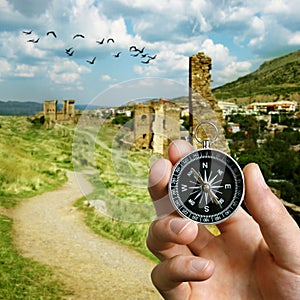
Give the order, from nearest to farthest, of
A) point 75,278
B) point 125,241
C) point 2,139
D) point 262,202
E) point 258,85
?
point 262,202 < point 75,278 < point 125,241 < point 2,139 < point 258,85

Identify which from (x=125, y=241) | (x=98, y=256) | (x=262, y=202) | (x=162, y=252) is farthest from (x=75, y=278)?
(x=262, y=202)

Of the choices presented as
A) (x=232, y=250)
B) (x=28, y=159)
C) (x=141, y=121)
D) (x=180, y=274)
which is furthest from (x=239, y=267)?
(x=28, y=159)

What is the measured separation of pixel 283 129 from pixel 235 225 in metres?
21.5

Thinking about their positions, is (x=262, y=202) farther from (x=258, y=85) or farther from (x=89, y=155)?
(x=258, y=85)

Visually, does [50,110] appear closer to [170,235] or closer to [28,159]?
[28,159]

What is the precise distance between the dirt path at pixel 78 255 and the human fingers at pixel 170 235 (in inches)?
134

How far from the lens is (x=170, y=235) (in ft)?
4.15

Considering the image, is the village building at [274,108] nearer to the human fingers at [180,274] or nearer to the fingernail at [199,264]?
the human fingers at [180,274]

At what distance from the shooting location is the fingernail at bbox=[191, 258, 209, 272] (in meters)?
1.18

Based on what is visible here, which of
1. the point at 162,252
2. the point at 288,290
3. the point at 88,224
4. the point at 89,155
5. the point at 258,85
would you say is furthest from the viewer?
the point at 258,85

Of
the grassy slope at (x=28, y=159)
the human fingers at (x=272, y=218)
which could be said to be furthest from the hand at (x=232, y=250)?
the grassy slope at (x=28, y=159)

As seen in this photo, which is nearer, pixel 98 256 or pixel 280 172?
pixel 98 256

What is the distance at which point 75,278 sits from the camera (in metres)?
4.91

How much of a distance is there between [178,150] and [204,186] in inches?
5.5
